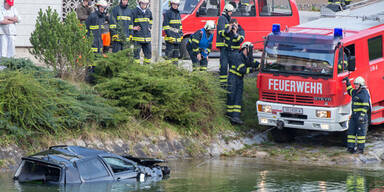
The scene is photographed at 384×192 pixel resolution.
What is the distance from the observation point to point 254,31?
2345cm

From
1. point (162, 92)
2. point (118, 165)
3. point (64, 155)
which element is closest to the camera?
point (64, 155)

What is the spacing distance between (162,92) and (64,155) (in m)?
5.40

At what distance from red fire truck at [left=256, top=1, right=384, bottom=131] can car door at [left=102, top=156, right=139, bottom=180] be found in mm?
5336

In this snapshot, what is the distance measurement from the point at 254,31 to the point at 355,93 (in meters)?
7.45

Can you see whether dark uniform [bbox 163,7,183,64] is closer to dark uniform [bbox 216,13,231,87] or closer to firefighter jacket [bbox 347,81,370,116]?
dark uniform [bbox 216,13,231,87]

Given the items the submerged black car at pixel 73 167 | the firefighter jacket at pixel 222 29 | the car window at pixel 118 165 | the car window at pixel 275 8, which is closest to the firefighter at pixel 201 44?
the firefighter jacket at pixel 222 29

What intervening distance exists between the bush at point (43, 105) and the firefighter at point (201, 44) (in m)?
3.68

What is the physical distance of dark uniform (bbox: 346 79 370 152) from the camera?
16.4 meters

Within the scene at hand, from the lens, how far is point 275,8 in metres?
23.8

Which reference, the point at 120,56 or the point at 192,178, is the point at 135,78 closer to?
the point at 120,56

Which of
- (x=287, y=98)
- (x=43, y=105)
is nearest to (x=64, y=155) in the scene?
(x=43, y=105)

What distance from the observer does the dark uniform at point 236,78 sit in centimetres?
1773

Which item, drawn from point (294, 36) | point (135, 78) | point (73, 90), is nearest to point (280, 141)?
point (294, 36)

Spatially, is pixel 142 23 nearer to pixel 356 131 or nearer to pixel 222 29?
pixel 222 29
